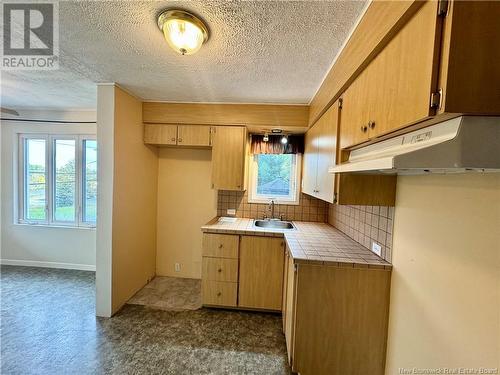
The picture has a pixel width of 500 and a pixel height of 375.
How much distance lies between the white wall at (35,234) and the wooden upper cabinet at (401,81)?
384 cm

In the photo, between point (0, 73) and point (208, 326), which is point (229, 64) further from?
point (208, 326)

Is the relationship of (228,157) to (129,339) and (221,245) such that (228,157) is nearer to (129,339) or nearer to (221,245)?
(221,245)

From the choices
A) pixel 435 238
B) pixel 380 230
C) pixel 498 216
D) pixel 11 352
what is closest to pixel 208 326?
pixel 11 352

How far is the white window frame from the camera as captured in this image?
3.19 metres

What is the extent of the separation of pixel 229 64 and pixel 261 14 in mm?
612

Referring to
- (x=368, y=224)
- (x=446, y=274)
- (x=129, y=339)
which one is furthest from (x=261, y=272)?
(x=446, y=274)

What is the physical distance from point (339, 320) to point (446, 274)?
81cm

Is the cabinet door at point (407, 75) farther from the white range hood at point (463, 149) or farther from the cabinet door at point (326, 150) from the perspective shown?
the cabinet door at point (326, 150)

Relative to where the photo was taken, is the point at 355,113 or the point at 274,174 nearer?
the point at 355,113

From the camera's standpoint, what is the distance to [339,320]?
1.62 meters

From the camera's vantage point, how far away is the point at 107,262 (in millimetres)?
2338

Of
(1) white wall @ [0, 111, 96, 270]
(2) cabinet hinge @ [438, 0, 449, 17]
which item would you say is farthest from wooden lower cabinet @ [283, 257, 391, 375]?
(1) white wall @ [0, 111, 96, 270]

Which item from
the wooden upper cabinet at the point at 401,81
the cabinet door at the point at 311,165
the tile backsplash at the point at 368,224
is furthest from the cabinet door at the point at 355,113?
the cabinet door at the point at 311,165

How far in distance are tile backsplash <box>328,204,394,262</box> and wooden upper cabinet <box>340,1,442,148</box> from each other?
0.69 m
